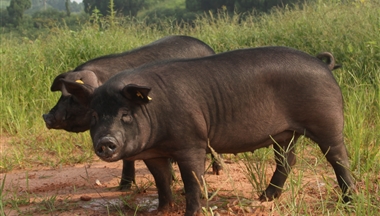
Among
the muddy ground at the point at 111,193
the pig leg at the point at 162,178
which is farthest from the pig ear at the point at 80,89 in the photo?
the muddy ground at the point at 111,193

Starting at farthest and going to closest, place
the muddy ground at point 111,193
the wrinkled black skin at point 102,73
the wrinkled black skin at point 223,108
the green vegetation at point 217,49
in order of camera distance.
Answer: the green vegetation at point 217,49
the wrinkled black skin at point 102,73
the muddy ground at point 111,193
the wrinkled black skin at point 223,108

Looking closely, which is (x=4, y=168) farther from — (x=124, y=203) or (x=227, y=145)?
(x=227, y=145)

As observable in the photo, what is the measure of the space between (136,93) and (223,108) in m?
0.70

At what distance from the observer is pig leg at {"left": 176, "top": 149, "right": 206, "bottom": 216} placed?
3.77 metres

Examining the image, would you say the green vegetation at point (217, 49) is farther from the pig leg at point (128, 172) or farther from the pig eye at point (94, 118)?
the pig eye at point (94, 118)

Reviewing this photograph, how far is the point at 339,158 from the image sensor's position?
13.6 ft

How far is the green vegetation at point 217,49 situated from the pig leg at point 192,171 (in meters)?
1.52

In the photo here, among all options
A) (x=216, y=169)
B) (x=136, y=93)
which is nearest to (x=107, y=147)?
(x=136, y=93)

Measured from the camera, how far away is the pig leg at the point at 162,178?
4.16m

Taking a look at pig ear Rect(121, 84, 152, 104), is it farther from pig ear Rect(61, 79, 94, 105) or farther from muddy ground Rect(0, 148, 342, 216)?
muddy ground Rect(0, 148, 342, 216)

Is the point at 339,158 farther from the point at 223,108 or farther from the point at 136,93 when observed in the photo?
the point at 136,93

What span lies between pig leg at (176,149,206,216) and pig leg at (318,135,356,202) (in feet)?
3.06

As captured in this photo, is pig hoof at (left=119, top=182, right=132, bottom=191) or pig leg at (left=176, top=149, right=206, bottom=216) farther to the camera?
pig hoof at (left=119, top=182, right=132, bottom=191)

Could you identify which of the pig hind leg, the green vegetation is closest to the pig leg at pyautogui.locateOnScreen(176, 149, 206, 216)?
→ the pig hind leg
